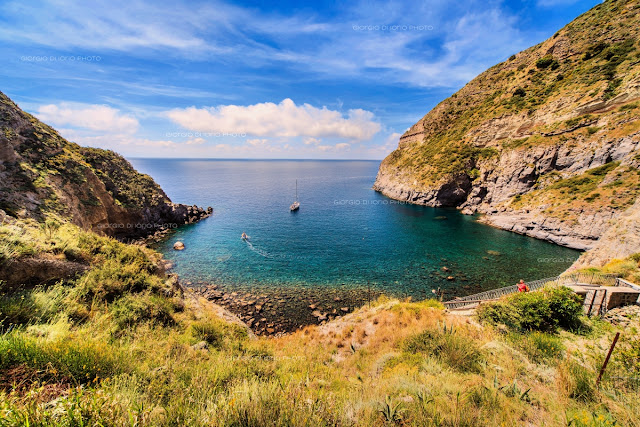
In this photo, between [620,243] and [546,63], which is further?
[546,63]

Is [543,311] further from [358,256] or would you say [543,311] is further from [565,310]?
[358,256]

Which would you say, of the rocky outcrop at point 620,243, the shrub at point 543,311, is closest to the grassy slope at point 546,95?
the rocky outcrop at point 620,243

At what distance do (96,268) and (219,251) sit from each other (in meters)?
24.1

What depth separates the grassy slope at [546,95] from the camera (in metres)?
39.4

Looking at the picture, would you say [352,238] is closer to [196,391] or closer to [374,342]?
[374,342]

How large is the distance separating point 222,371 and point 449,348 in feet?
21.7

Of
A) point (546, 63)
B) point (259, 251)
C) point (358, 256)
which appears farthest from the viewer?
point (546, 63)

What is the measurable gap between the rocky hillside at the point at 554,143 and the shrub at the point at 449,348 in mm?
17428

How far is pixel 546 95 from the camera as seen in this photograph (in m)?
49.3

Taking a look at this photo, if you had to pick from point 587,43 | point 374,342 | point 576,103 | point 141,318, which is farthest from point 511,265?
point 587,43

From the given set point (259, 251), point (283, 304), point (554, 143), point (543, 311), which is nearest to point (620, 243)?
point (543, 311)

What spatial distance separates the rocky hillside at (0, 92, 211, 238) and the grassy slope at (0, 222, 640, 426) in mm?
8301

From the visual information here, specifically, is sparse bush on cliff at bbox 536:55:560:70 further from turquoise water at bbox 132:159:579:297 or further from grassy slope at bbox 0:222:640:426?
grassy slope at bbox 0:222:640:426

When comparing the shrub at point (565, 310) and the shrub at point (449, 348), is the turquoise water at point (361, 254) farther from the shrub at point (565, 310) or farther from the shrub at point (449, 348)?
the shrub at point (449, 348)
